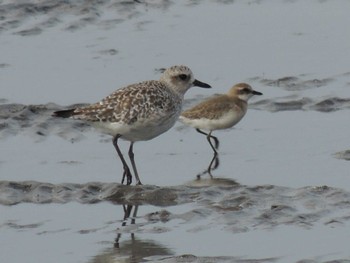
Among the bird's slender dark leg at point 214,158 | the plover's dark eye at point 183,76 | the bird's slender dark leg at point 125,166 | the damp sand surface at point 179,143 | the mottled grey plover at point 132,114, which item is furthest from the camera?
the plover's dark eye at point 183,76

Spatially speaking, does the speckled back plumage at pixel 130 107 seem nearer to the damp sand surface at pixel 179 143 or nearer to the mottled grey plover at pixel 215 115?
the damp sand surface at pixel 179 143

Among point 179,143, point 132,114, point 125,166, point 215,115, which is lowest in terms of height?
point 179,143

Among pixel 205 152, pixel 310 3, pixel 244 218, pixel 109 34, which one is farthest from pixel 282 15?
pixel 244 218

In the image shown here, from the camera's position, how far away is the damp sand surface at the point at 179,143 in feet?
40.5

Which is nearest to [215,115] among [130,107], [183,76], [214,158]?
[183,76]

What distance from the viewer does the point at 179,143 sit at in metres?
16.0

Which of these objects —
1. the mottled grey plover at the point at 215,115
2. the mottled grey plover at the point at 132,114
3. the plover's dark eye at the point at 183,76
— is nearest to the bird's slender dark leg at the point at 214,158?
the mottled grey plover at the point at 215,115

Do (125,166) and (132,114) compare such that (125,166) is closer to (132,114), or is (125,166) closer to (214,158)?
(132,114)

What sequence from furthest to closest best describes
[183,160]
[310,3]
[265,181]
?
[310,3] < [183,160] < [265,181]

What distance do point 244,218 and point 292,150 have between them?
262 cm

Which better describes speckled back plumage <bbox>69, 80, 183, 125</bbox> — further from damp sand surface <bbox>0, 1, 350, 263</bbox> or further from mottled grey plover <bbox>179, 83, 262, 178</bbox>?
mottled grey plover <bbox>179, 83, 262, 178</bbox>

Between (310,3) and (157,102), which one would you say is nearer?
(157,102)

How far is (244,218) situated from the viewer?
12922 millimetres

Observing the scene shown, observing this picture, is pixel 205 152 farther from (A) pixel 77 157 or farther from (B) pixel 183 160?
(A) pixel 77 157
